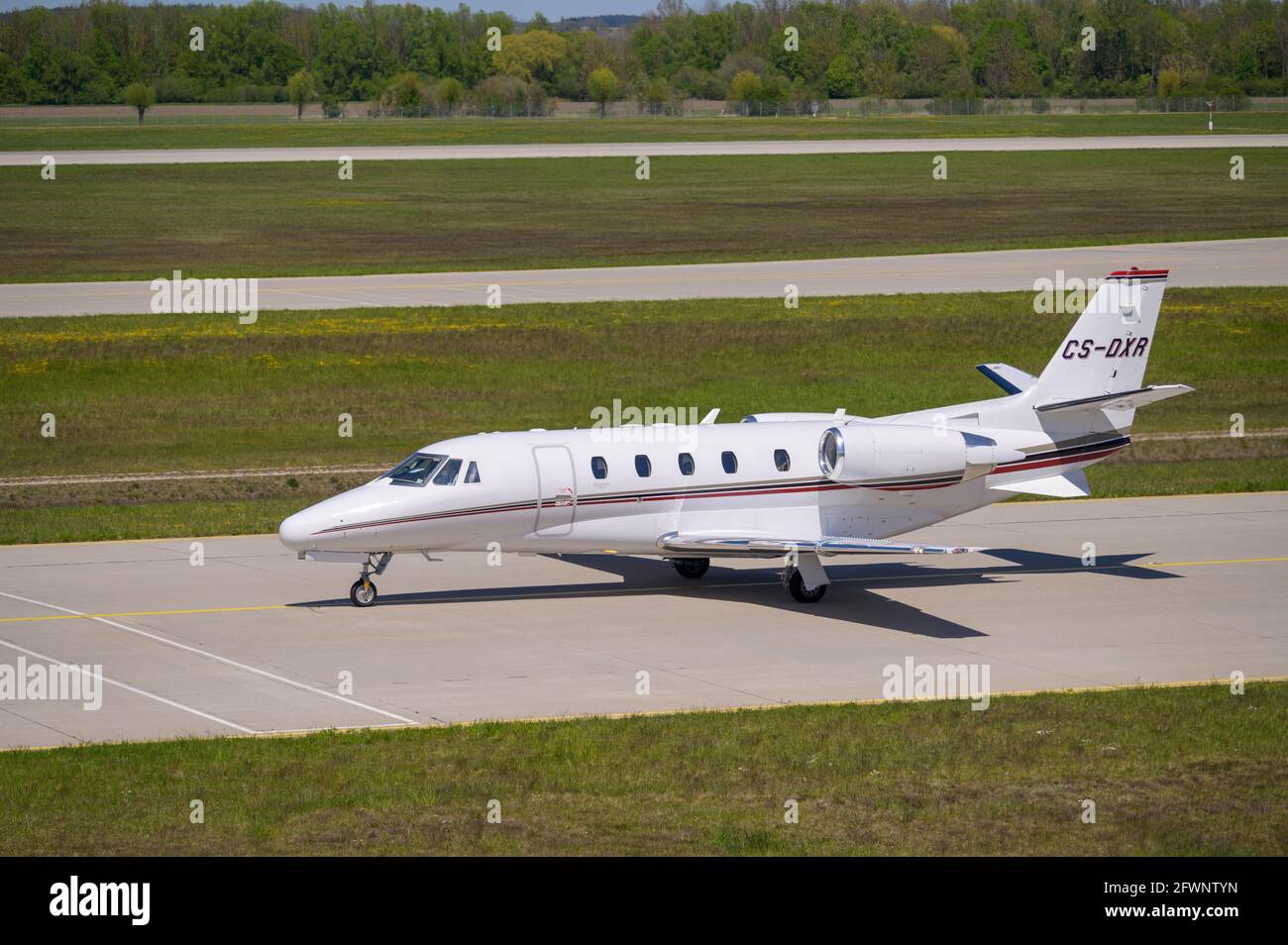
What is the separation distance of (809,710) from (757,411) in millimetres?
23821

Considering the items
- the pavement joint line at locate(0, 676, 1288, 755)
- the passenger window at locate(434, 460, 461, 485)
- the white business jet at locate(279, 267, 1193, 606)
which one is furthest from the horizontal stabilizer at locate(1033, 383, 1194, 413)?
the passenger window at locate(434, 460, 461, 485)

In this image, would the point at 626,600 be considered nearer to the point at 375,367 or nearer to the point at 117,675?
the point at 117,675

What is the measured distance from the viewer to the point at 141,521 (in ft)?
112

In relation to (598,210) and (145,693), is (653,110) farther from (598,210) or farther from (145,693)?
(145,693)

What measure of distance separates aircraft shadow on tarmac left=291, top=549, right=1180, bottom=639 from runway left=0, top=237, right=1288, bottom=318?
1093 inches

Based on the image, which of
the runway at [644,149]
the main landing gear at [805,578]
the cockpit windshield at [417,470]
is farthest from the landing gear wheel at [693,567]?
the runway at [644,149]

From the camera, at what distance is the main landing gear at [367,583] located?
27234 millimetres

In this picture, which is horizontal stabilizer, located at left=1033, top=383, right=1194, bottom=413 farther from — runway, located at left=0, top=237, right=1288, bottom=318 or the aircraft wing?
runway, located at left=0, top=237, right=1288, bottom=318

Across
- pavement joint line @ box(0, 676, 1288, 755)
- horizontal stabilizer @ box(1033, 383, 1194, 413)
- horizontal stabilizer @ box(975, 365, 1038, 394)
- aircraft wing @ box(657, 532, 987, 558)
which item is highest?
horizontal stabilizer @ box(975, 365, 1038, 394)

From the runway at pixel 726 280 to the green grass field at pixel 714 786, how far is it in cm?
3795

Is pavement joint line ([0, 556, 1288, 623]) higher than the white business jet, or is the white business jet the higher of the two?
Result: the white business jet

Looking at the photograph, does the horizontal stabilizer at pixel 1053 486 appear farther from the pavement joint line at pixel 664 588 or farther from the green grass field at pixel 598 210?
the green grass field at pixel 598 210

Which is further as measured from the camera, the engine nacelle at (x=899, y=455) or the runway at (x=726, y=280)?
the runway at (x=726, y=280)

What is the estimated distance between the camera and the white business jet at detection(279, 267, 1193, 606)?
26641mm
